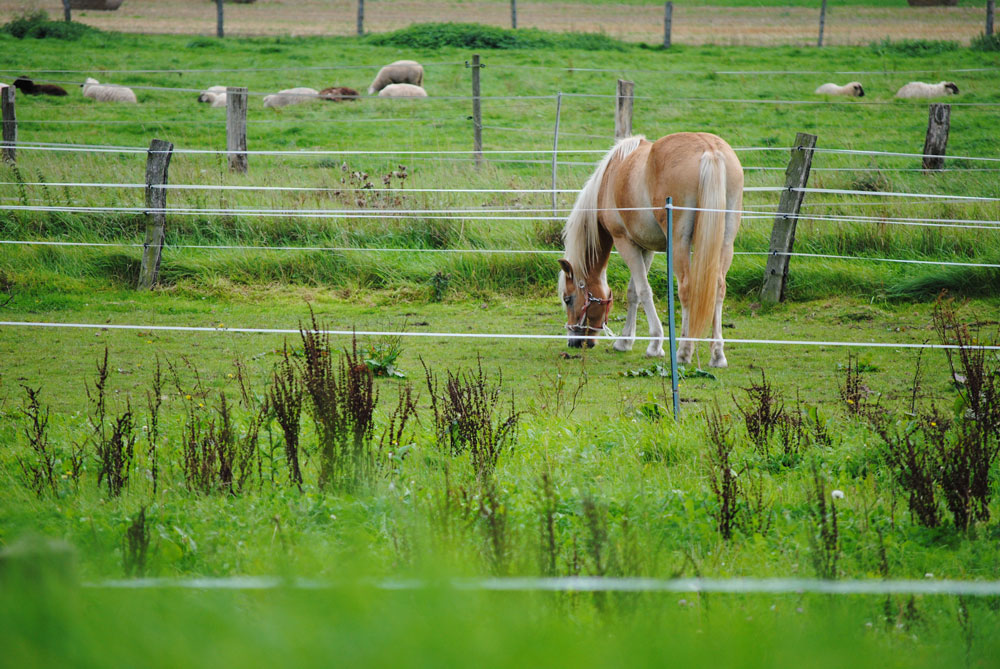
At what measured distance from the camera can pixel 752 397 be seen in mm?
4766

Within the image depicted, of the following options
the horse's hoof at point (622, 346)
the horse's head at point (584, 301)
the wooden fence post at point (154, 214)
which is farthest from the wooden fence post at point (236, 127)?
the horse's hoof at point (622, 346)

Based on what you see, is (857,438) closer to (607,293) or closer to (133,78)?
(607,293)

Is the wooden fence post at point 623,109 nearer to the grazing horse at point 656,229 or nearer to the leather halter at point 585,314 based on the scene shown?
Answer: the grazing horse at point 656,229

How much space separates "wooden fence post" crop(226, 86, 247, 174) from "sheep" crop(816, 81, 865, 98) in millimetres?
14298

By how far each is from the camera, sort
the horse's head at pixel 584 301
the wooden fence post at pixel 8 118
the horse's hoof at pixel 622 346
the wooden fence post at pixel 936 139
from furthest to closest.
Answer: the wooden fence post at pixel 8 118, the wooden fence post at pixel 936 139, the horse's head at pixel 584 301, the horse's hoof at pixel 622 346

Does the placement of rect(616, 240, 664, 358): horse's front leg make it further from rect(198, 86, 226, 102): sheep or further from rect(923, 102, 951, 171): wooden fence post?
rect(198, 86, 226, 102): sheep

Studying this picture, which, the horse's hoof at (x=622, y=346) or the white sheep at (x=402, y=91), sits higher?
the white sheep at (x=402, y=91)

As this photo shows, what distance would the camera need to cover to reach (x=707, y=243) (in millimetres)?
6754

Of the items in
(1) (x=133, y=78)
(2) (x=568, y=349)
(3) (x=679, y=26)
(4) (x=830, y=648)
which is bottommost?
(2) (x=568, y=349)

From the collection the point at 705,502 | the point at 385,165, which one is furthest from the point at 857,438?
the point at 385,165

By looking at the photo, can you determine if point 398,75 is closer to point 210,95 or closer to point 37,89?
point 210,95

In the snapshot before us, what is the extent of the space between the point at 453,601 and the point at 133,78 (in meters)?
23.2

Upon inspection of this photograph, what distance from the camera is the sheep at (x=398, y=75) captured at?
21.5 meters

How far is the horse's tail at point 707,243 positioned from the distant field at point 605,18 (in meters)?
23.2
